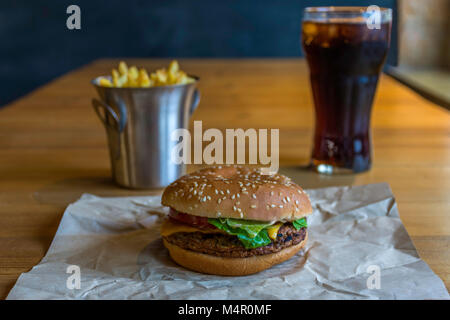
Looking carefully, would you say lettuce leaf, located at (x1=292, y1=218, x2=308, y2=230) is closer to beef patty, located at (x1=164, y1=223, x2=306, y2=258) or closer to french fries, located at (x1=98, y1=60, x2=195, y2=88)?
beef patty, located at (x1=164, y1=223, x2=306, y2=258)

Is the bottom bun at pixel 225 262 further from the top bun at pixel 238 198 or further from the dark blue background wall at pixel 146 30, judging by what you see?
the dark blue background wall at pixel 146 30

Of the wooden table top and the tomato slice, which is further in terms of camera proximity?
the wooden table top

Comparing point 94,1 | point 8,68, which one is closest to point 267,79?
point 94,1

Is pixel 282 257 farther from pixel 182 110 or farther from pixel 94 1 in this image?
pixel 94 1

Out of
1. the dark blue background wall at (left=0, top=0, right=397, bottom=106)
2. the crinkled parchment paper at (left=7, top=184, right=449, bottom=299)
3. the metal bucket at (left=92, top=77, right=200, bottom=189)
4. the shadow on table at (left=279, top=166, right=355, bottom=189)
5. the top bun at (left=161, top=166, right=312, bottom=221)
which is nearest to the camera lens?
the crinkled parchment paper at (left=7, top=184, right=449, bottom=299)

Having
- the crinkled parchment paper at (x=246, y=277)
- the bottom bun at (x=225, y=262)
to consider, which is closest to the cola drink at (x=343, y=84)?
the crinkled parchment paper at (x=246, y=277)

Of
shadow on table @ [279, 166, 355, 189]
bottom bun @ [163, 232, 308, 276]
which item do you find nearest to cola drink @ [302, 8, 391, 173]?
shadow on table @ [279, 166, 355, 189]

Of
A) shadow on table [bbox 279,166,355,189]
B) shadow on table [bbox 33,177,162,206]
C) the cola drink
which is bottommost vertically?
shadow on table [bbox 33,177,162,206]
